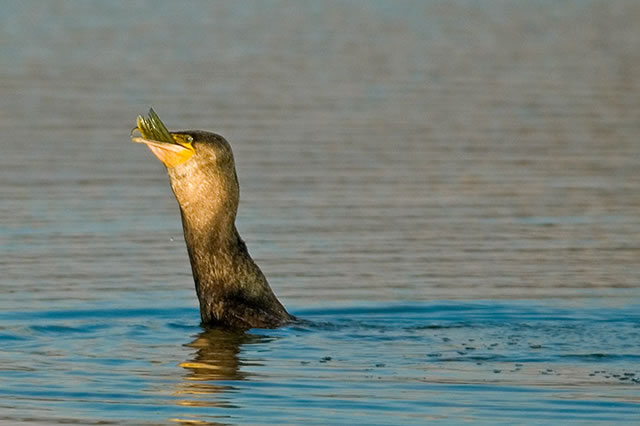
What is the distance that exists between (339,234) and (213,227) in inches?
164

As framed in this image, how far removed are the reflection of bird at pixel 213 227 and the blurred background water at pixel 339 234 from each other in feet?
0.76

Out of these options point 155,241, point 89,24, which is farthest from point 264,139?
point 89,24

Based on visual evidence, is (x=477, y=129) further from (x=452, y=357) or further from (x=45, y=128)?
(x=452, y=357)

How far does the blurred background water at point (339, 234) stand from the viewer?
992 centimetres

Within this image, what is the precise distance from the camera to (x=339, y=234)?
15445 mm

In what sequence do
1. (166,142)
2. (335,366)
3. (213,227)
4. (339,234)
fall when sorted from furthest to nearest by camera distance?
1. (339,234)
2. (213,227)
3. (166,142)
4. (335,366)

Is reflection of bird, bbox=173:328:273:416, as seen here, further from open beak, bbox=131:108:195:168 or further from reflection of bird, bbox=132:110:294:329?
open beak, bbox=131:108:195:168

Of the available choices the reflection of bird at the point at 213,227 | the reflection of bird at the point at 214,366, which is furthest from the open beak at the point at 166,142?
the reflection of bird at the point at 214,366

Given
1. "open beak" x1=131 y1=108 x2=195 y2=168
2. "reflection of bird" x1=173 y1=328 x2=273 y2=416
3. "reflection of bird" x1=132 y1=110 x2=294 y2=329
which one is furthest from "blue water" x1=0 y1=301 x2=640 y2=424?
"open beak" x1=131 y1=108 x2=195 y2=168

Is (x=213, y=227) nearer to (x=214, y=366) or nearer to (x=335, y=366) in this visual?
(x=214, y=366)

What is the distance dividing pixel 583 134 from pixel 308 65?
878 cm

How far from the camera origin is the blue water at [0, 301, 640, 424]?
30.7 ft

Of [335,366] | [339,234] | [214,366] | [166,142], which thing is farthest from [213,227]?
[339,234]

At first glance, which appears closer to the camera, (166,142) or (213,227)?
(166,142)
